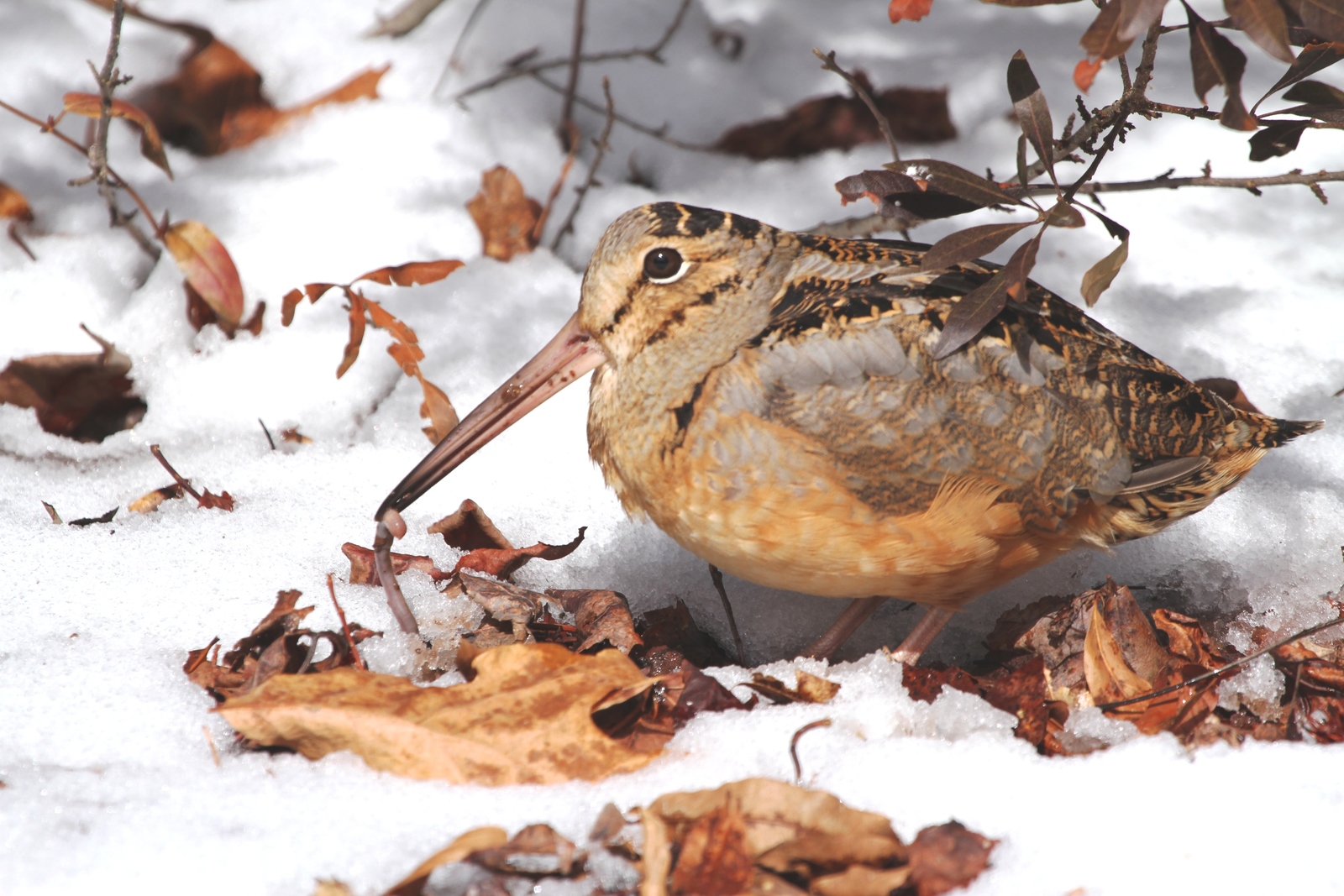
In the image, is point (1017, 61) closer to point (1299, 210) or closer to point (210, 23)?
point (1299, 210)

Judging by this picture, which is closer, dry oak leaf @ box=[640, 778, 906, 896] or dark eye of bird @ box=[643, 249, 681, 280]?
dry oak leaf @ box=[640, 778, 906, 896]

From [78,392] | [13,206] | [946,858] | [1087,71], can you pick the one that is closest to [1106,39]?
[1087,71]

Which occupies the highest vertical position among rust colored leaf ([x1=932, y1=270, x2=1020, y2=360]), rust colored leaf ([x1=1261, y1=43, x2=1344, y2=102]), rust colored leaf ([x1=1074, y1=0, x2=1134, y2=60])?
rust colored leaf ([x1=1074, y1=0, x2=1134, y2=60])

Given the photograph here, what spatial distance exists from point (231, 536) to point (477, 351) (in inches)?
37.3

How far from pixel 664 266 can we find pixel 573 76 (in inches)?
67.6

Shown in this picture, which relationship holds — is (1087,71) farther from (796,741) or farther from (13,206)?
(13,206)

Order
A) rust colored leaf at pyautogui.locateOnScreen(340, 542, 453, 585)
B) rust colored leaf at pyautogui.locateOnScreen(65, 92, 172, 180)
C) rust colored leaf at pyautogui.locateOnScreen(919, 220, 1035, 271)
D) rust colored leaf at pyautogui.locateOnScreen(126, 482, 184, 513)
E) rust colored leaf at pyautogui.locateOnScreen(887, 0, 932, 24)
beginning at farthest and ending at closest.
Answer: rust colored leaf at pyautogui.locateOnScreen(65, 92, 172, 180), rust colored leaf at pyautogui.locateOnScreen(126, 482, 184, 513), rust colored leaf at pyautogui.locateOnScreen(340, 542, 453, 585), rust colored leaf at pyautogui.locateOnScreen(919, 220, 1035, 271), rust colored leaf at pyautogui.locateOnScreen(887, 0, 932, 24)

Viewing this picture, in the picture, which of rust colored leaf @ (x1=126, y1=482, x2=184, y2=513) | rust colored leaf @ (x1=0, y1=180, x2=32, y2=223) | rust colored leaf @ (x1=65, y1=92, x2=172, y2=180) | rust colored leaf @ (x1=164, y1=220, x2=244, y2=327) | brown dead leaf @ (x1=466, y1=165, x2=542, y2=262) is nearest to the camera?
rust colored leaf @ (x1=126, y1=482, x2=184, y2=513)

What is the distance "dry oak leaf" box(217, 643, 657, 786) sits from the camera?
175cm

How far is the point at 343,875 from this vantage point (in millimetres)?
1518

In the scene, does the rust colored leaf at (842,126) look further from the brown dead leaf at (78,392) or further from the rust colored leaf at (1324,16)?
the rust colored leaf at (1324,16)

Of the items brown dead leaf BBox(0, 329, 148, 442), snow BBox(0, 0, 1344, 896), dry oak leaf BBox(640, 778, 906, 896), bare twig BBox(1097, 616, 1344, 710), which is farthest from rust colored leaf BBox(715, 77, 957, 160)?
dry oak leaf BBox(640, 778, 906, 896)

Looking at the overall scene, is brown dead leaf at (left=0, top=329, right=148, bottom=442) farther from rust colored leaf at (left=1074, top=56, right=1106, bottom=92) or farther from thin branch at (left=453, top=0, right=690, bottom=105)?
rust colored leaf at (left=1074, top=56, right=1106, bottom=92)

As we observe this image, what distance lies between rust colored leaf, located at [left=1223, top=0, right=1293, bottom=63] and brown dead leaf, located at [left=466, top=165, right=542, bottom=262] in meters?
2.28
